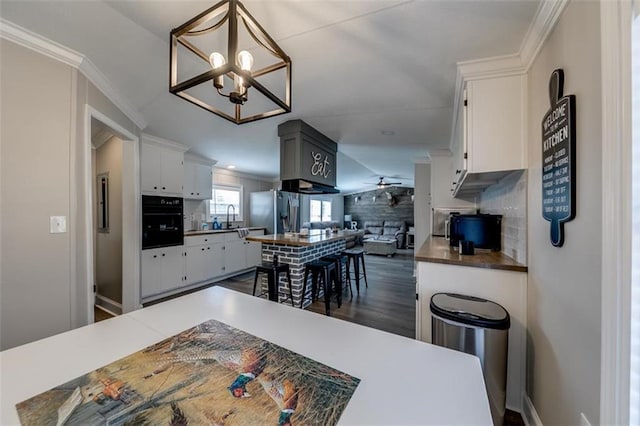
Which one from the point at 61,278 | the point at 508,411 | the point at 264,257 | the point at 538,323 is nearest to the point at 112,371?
the point at 61,278

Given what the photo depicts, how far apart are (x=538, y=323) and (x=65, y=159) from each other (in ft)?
10.7

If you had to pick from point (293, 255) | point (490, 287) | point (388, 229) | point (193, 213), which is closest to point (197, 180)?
point (193, 213)

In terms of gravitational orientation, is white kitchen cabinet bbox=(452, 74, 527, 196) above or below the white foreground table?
above

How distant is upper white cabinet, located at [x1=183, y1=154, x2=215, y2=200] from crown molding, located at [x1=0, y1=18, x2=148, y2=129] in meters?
2.12

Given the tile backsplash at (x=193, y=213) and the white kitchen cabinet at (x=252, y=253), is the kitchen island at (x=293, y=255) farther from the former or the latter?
the tile backsplash at (x=193, y=213)

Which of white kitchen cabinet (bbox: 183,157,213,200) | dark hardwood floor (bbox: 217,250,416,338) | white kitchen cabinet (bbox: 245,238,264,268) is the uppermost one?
white kitchen cabinet (bbox: 183,157,213,200)

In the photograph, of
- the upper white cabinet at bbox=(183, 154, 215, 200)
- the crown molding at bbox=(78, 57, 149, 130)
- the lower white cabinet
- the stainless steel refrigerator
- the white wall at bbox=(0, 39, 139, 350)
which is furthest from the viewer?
the stainless steel refrigerator

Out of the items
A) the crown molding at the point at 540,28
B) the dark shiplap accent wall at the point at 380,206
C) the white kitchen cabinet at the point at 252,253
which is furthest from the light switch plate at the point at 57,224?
the dark shiplap accent wall at the point at 380,206

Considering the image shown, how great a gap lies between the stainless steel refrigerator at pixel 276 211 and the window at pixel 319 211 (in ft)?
10.6

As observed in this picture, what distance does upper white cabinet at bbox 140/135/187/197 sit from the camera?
342 centimetres

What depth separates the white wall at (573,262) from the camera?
0.88m

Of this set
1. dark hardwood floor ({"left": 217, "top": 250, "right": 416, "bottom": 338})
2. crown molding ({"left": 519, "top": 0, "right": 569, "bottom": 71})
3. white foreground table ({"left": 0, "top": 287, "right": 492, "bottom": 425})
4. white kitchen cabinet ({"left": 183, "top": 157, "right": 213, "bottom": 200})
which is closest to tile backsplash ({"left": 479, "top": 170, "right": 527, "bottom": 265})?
crown molding ({"left": 519, "top": 0, "right": 569, "bottom": 71})

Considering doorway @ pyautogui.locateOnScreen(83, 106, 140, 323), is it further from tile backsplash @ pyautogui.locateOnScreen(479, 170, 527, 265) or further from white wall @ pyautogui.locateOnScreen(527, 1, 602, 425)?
tile backsplash @ pyautogui.locateOnScreen(479, 170, 527, 265)

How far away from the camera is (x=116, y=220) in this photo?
3.14m
